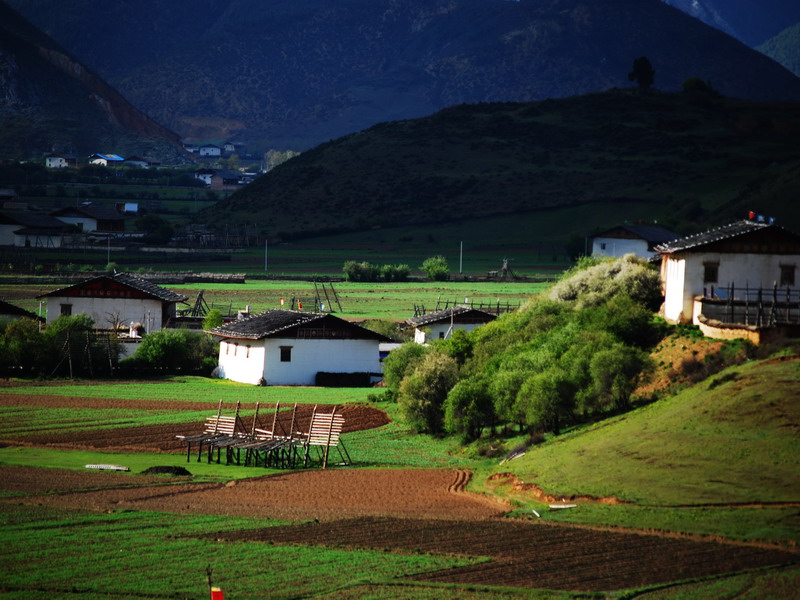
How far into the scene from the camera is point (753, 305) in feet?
144

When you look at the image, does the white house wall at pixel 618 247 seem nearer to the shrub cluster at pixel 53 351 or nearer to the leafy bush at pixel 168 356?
the leafy bush at pixel 168 356

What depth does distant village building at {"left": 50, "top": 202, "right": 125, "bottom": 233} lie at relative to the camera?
143250 mm

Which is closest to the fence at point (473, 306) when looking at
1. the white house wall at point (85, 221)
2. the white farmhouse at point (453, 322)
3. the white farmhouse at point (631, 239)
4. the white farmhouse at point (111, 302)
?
the white farmhouse at point (453, 322)

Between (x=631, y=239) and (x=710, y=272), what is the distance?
201 ft

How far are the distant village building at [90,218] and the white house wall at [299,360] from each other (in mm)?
82565

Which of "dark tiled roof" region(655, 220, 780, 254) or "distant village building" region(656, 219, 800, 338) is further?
"dark tiled roof" region(655, 220, 780, 254)

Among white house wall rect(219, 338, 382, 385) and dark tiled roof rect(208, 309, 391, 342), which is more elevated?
dark tiled roof rect(208, 309, 391, 342)

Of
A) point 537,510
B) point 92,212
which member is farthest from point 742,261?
point 92,212

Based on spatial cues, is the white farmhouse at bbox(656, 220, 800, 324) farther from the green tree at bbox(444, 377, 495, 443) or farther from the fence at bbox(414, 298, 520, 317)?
the fence at bbox(414, 298, 520, 317)

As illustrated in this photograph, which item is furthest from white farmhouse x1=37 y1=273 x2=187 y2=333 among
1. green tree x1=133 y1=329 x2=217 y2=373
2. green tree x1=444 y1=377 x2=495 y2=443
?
green tree x1=444 y1=377 x2=495 y2=443

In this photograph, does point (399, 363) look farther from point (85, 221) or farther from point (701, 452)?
point (85, 221)

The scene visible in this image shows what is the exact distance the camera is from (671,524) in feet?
93.2

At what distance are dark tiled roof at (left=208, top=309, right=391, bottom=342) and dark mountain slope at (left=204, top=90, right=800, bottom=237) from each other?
253 feet

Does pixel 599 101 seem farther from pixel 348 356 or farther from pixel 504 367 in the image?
pixel 504 367
